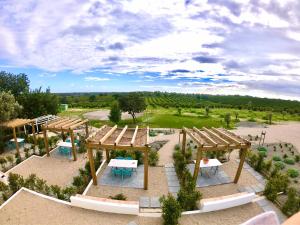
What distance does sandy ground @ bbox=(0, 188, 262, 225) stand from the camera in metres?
9.13

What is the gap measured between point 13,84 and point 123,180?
2211cm

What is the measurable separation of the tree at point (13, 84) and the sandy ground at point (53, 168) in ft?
48.3

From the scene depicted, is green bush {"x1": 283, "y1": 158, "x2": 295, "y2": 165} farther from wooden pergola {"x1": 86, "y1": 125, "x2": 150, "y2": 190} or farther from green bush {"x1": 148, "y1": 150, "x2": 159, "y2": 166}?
A: wooden pergola {"x1": 86, "y1": 125, "x2": 150, "y2": 190}

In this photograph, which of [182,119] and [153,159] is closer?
[153,159]

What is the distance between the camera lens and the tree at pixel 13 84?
2694cm

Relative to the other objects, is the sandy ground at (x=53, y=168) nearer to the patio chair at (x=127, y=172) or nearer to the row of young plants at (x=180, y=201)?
the patio chair at (x=127, y=172)

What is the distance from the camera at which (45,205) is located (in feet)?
33.2

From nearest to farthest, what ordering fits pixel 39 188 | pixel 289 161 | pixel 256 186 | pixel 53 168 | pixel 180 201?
pixel 180 201, pixel 39 188, pixel 256 186, pixel 53 168, pixel 289 161

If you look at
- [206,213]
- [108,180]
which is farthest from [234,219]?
[108,180]

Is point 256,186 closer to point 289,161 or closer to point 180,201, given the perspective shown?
Answer: point 180,201

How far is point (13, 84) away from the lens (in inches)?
1080

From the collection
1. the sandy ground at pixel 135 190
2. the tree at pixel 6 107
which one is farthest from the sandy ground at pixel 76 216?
the tree at pixel 6 107

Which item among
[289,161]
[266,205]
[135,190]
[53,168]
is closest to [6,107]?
[53,168]

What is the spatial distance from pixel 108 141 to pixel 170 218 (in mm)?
5556
